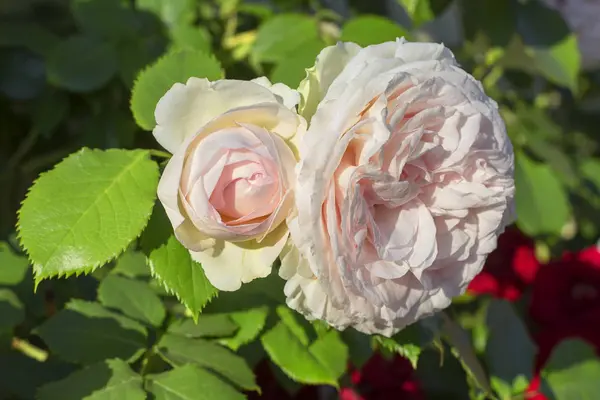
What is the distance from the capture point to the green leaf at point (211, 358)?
58 cm

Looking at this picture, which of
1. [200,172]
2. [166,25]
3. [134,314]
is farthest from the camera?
[166,25]

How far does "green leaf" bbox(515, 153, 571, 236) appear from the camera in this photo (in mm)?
1100

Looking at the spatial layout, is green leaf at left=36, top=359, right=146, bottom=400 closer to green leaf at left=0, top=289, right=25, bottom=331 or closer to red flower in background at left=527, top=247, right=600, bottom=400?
green leaf at left=0, top=289, right=25, bottom=331

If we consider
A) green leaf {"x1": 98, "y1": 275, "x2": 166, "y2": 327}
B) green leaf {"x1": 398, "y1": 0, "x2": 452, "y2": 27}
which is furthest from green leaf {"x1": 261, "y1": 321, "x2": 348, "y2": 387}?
green leaf {"x1": 398, "y1": 0, "x2": 452, "y2": 27}

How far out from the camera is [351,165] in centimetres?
45

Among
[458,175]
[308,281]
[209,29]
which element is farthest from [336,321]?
[209,29]

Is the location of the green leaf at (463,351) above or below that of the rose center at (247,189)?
below

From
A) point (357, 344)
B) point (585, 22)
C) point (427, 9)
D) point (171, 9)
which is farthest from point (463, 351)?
point (585, 22)

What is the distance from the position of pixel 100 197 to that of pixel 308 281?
170mm

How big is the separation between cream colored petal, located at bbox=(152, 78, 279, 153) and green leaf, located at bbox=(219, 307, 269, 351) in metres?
0.21

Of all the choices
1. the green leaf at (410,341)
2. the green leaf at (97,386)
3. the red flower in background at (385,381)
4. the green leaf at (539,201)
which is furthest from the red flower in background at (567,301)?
the green leaf at (97,386)

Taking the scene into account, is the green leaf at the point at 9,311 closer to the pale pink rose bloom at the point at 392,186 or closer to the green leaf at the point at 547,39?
the pale pink rose bloom at the point at 392,186

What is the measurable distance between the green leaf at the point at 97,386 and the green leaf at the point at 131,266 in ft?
0.44

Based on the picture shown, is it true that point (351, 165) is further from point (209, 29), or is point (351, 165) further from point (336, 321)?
point (209, 29)
